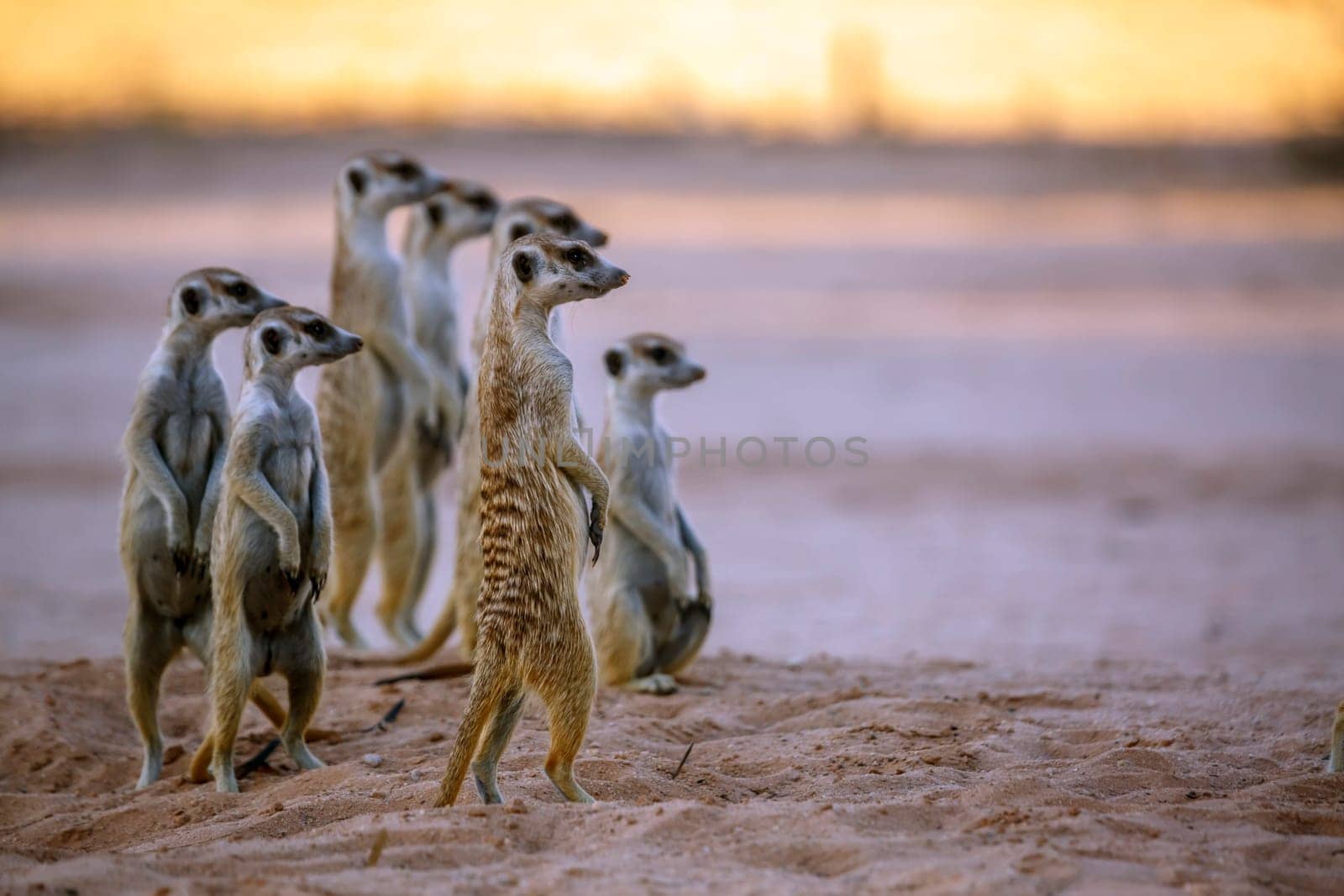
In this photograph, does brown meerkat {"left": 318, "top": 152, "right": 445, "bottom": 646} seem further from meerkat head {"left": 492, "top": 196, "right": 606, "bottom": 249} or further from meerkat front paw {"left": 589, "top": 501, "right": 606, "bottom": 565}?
meerkat front paw {"left": 589, "top": 501, "right": 606, "bottom": 565}

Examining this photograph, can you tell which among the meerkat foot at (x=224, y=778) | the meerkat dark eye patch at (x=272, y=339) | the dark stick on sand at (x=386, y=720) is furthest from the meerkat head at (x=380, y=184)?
the meerkat foot at (x=224, y=778)

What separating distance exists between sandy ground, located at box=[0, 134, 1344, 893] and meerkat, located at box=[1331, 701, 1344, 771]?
0.16 metres

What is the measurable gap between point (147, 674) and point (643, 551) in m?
1.94

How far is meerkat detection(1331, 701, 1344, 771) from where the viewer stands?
481cm

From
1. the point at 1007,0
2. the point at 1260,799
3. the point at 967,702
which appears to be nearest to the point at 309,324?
the point at 967,702

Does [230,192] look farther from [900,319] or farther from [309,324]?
[309,324]

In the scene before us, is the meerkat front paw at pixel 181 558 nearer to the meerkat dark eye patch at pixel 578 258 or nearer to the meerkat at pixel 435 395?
the meerkat dark eye patch at pixel 578 258

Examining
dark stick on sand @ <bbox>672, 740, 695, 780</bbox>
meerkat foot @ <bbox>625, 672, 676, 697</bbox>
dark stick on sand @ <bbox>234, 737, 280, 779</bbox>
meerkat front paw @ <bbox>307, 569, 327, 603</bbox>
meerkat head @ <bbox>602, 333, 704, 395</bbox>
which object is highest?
meerkat head @ <bbox>602, 333, 704, 395</bbox>

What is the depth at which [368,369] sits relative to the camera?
7.72 metres

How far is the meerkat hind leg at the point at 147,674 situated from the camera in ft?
18.3

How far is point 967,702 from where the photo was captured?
19.0ft

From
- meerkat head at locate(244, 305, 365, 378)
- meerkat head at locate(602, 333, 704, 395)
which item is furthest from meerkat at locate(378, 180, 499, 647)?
meerkat head at locate(244, 305, 365, 378)

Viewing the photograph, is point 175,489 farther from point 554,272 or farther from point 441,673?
point 554,272

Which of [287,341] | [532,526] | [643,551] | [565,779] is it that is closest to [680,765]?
[565,779]
